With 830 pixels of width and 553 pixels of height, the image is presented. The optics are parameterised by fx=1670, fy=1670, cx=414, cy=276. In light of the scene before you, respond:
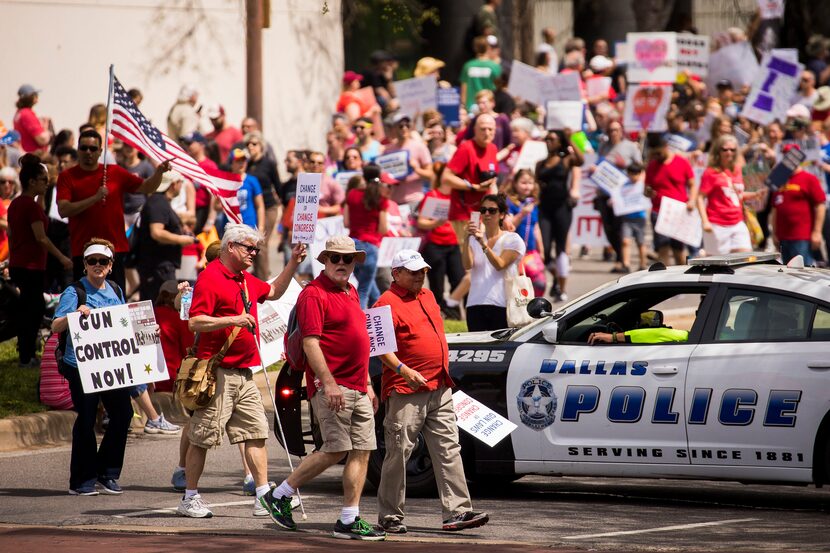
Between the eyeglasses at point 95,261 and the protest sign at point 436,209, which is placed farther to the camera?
the protest sign at point 436,209

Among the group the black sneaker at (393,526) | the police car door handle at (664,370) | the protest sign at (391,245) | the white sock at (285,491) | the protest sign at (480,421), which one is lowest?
the black sneaker at (393,526)

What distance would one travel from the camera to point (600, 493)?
11.3 metres

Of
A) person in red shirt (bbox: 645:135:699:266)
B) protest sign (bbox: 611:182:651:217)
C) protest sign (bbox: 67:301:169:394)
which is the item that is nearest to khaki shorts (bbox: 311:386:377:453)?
protest sign (bbox: 67:301:169:394)

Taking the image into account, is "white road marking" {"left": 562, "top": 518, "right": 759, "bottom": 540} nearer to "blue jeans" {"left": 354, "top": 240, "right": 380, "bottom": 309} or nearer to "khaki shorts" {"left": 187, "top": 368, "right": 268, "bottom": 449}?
"khaki shorts" {"left": 187, "top": 368, "right": 268, "bottom": 449}

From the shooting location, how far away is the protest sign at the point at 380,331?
9.53 meters

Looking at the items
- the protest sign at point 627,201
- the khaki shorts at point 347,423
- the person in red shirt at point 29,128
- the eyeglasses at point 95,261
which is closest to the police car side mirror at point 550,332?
the khaki shorts at point 347,423

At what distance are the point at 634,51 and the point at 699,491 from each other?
16.1m

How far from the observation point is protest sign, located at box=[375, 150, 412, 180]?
2002 cm

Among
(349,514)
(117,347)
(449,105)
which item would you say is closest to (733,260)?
(349,514)

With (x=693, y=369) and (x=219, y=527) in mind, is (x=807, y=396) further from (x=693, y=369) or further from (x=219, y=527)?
(x=219, y=527)

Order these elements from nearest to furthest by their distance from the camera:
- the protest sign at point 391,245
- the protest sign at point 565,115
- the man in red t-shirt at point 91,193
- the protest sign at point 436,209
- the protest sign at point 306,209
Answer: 1. the protest sign at point 306,209
2. the man in red t-shirt at point 91,193
3. the protest sign at point 391,245
4. the protest sign at point 436,209
5. the protest sign at point 565,115

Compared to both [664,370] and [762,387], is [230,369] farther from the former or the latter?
[762,387]

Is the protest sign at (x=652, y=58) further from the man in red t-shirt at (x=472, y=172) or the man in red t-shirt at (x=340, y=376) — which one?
the man in red t-shirt at (x=340, y=376)

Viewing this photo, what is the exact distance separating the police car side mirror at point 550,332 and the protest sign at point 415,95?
14349 mm
